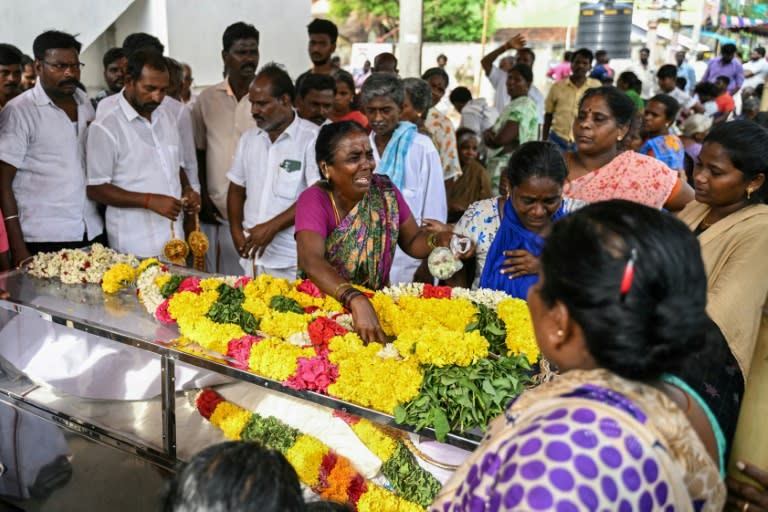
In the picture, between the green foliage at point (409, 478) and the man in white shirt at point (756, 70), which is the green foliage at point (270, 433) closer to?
the green foliage at point (409, 478)

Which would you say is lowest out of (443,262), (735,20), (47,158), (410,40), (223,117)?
(443,262)

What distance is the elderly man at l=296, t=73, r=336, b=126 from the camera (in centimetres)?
503

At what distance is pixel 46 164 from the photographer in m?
4.29

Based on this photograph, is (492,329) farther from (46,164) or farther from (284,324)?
(46,164)

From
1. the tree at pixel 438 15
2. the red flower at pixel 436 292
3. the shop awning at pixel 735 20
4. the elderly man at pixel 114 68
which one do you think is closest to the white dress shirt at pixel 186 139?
the elderly man at pixel 114 68

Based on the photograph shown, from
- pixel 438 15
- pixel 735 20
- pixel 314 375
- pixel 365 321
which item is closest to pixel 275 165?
pixel 365 321

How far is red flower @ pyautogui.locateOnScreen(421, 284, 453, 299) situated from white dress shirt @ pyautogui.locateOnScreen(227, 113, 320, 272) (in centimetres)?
134

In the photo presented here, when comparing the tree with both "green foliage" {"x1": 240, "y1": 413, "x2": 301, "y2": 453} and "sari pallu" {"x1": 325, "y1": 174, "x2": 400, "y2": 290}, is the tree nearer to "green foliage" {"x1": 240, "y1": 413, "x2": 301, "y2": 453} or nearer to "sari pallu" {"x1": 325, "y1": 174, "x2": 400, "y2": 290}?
"sari pallu" {"x1": 325, "y1": 174, "x2": 400, "y2": 290}

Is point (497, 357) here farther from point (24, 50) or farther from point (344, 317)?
point (24, 50)

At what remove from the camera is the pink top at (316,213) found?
3.20m

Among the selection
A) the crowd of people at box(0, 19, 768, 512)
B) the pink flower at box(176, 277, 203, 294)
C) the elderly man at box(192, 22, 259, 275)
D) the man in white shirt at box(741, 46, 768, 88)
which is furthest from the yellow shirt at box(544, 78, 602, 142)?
the man in white shirt at box(741, 46, 768, 88)

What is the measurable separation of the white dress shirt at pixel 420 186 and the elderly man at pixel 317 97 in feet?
2.09

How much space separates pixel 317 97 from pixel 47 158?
6.25ft

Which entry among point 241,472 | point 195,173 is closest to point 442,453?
point 241,472
